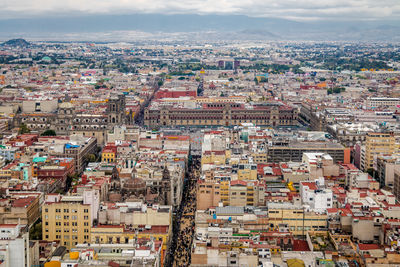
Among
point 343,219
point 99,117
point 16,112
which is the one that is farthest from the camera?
point 16,112

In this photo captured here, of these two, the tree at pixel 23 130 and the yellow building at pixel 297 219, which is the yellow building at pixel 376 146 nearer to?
the yellow building at pixel 297 219

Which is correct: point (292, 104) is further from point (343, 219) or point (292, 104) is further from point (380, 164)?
point (343, 219)

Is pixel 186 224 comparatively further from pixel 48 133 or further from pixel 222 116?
pixel 222 116

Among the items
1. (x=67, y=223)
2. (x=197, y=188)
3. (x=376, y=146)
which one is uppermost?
(x=376, y=146)

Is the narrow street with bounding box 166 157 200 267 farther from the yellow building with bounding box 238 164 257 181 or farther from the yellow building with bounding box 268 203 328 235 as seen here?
the yellow building with bounding box 268 203 328 235

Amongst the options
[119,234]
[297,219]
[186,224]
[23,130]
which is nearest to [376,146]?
[297,219]

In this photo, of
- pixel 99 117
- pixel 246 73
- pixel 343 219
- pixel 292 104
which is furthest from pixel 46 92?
pixel 343 219

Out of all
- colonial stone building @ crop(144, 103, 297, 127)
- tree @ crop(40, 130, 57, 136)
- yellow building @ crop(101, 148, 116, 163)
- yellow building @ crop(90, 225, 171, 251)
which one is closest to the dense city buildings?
yellow building @ crop(90, 225, 171, 251)
